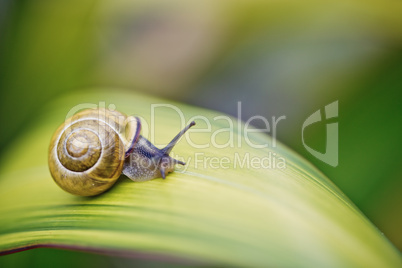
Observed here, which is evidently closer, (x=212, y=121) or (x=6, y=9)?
(x=212, y=121)

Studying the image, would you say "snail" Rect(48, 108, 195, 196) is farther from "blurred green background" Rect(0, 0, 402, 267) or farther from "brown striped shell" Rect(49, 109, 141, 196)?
"blurred green background" Rect(0, 0, 402, 267)

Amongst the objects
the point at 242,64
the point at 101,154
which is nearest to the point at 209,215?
the point at 101,154

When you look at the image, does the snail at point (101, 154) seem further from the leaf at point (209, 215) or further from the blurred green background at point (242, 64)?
the blurred green background at point (242, 64)

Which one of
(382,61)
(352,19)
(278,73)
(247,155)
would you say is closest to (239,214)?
(247,155)

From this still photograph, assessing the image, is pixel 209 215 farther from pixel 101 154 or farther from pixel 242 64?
pixel 242 64

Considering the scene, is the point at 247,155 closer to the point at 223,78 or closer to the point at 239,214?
the point at 239,214

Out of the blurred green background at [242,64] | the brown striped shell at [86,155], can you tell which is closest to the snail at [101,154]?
the brown striped shell at [86,155]
